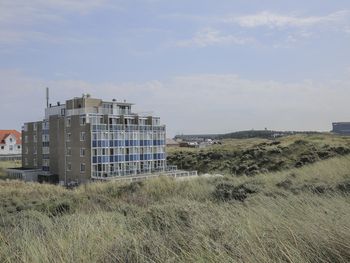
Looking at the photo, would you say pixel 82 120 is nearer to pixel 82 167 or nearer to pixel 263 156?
pixel 82 167

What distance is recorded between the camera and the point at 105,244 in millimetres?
4648

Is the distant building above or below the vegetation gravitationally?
above

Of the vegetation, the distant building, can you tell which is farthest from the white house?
the distant building

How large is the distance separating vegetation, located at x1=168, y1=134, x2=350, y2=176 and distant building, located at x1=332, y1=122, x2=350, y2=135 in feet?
36.6

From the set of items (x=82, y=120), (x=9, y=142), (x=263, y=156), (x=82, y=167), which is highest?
(x=82, y=120)

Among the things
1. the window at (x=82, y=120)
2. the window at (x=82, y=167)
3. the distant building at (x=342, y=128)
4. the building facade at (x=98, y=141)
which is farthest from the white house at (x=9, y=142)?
the distant building at (x=342, y=128)

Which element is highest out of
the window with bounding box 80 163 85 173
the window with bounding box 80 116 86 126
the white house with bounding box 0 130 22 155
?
the window with bounding box 80 116 86 126

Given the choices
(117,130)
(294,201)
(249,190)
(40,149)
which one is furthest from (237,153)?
(294,201)

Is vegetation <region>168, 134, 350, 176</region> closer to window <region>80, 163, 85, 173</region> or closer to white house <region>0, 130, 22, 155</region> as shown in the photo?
window <region>80, 163, 85, 173</region>

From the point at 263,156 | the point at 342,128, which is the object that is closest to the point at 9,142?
the point at 263,156

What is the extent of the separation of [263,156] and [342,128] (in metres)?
32.4

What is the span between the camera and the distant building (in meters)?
83.3

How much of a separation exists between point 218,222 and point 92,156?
178 feet

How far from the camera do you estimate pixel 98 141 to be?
58.3 metres
